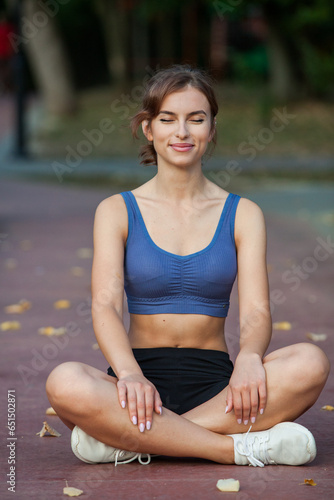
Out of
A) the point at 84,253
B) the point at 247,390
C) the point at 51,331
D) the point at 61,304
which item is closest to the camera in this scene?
the point at 247,390

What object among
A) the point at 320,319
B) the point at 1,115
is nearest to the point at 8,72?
the point at 1,115

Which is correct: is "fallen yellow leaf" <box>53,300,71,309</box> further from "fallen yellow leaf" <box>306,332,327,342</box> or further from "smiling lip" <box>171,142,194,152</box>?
"smiling lip" <box>171,142,194,152</box>

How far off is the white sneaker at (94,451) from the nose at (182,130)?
3.99 feet

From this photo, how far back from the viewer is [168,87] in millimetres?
3957

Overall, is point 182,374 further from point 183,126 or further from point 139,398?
point 183,126

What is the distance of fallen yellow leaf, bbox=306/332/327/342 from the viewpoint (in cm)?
620

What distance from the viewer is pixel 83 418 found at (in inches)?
143

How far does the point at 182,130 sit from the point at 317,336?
2705 mm

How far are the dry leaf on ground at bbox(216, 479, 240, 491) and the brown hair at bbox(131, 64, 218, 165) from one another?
1.46 meters

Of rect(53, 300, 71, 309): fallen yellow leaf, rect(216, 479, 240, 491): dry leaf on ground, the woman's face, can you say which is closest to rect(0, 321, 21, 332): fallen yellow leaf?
rect(53, 300, 71, 309): fallen yellow leaf

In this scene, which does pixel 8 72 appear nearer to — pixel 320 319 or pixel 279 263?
pixel 279 263

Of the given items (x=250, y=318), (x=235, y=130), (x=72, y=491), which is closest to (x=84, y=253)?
(x=250, y=318)

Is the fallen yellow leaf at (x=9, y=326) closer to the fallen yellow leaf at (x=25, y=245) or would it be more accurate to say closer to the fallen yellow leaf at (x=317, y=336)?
the fallen yellow leaf at (x=317, y=336)

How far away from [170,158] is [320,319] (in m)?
3.18
